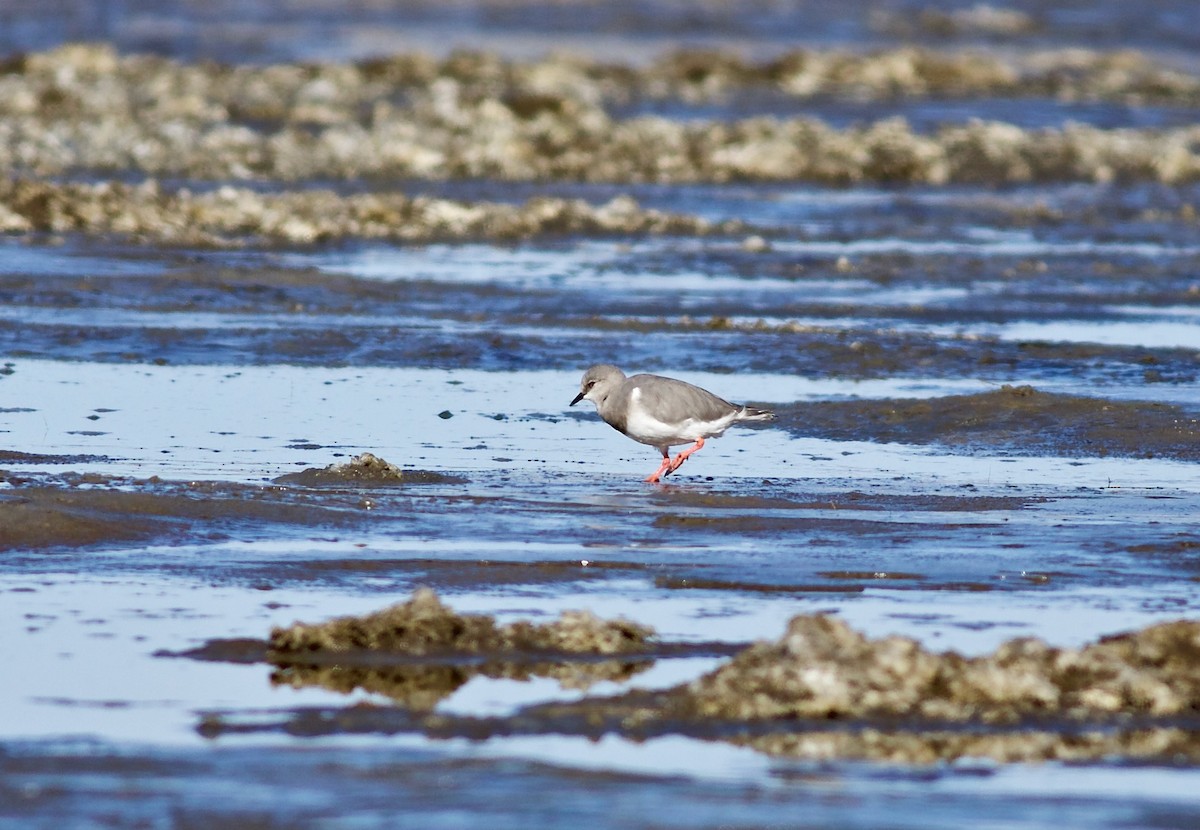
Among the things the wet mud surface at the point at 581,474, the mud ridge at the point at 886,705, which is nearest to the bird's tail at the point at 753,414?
Answer: the wet mud surface at the point at 581,474

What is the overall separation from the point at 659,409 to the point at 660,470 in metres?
0.34

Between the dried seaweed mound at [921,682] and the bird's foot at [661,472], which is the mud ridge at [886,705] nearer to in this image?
the dried seaweed mound at [921,682]

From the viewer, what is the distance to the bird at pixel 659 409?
36.0 feet

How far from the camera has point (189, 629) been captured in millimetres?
7402

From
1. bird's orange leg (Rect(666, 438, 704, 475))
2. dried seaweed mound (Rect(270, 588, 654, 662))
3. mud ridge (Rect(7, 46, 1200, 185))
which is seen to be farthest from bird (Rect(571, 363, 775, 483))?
mud ridge (Rect(7, 46, 1200, 185))

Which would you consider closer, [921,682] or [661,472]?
[921,682]

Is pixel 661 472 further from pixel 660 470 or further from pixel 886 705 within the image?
pixel 886 705

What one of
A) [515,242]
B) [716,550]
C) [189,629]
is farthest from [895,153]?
[189,629]

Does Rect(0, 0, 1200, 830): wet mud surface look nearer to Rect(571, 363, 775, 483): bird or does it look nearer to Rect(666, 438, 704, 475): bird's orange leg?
Rect(666, 438, 704, 475): bird's orange leg

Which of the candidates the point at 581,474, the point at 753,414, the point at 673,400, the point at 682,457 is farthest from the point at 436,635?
the point at 753,414

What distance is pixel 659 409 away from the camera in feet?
35.9

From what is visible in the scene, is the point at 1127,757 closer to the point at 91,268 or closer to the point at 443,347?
the point at 443,347

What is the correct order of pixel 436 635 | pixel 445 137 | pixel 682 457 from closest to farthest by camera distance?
pixel 436 635 → pixel 682 457 → pixel 445 137

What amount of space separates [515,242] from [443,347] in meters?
5.99
